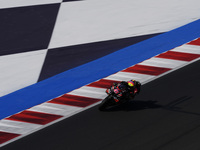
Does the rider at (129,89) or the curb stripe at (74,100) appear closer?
the rider at (129,89)

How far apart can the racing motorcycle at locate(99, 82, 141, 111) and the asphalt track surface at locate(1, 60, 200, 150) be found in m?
0.24

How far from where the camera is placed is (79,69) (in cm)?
1694

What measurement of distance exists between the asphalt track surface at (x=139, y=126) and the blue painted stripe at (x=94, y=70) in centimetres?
218

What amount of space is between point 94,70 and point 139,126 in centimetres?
503

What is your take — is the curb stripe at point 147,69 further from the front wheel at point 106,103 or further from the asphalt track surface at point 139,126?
the front wheel at point 106,103

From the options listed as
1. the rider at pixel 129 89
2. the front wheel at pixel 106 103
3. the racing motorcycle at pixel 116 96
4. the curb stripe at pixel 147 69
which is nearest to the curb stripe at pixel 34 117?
the front wheel at pixel 106 103

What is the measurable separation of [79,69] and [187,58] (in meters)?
4.13

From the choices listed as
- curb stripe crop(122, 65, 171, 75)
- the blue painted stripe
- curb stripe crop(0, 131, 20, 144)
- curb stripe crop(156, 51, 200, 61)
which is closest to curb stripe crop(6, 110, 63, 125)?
the blue painted stripe

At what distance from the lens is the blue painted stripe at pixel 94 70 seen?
1504 cm

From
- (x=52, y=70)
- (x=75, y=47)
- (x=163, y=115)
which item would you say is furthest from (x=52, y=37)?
(x=163, y=115)

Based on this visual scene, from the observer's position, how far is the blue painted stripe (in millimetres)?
15039

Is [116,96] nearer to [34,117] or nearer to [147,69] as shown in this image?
[34,117]

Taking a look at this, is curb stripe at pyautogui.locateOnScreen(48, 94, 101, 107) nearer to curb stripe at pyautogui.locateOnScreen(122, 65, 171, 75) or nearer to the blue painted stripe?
the blue painted stripe

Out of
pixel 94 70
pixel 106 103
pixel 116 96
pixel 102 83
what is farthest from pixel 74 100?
pixel 94 70
